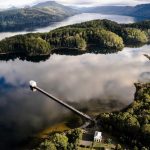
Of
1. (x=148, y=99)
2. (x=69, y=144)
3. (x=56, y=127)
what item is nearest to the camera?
(x=69, y=144)

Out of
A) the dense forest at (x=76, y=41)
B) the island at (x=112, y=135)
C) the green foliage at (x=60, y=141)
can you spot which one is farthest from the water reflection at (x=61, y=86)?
the dense forest at (x=76, y=41)

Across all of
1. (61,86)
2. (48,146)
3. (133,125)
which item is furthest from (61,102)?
(48,146)

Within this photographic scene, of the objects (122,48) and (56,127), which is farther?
(122,48)

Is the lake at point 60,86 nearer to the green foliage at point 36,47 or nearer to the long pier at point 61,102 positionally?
the long pier at point 61,102

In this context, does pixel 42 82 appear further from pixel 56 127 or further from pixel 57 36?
pixel 57 36

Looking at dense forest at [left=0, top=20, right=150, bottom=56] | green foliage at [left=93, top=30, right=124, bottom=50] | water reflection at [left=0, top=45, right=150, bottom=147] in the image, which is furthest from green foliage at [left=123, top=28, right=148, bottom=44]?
water reflection at [left=0, top=45, right=150, bottom=147]

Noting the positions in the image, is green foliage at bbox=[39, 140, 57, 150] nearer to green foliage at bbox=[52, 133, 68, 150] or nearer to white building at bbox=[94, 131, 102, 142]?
green foliage at bbox=[52, 133, 68, 150]

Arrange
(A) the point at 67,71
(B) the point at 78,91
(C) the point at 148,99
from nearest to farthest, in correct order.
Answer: (C) the point at 148,99
(B) the point at 78,91
(A) the point at 67,71

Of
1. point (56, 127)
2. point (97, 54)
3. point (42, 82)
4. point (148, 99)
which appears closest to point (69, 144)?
point (56, 127)
